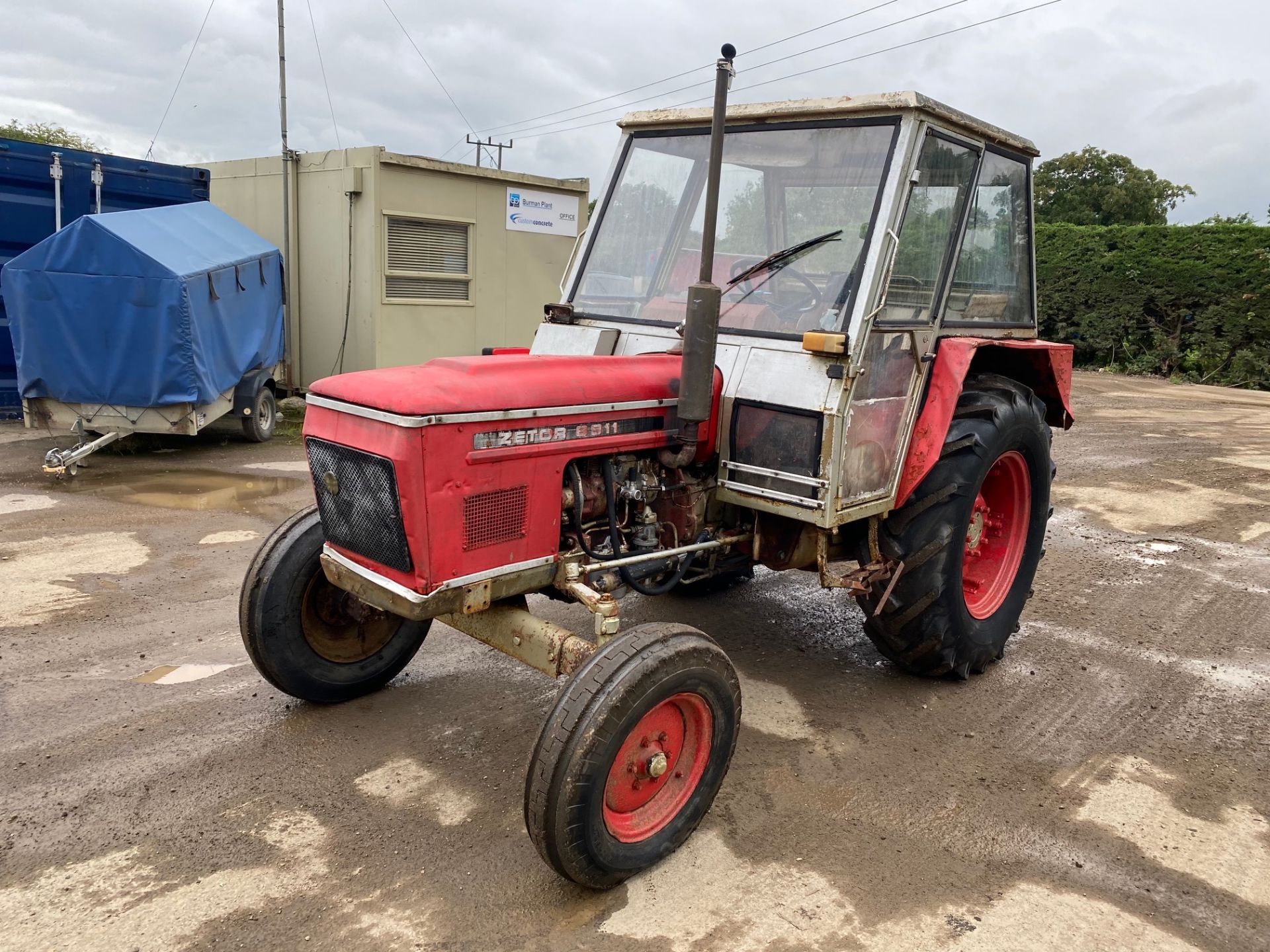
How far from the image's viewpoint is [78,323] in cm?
748

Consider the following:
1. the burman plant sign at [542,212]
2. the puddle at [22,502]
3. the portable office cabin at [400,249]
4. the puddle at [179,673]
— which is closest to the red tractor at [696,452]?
the puddle at [179,673]

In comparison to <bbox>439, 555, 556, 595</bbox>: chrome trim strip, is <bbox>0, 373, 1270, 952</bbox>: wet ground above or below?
below

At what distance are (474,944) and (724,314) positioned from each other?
2.31m

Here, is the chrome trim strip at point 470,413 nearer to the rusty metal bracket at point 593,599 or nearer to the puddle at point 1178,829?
the rusty metal bracket at point 593,599

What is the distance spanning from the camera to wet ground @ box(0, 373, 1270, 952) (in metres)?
2.59

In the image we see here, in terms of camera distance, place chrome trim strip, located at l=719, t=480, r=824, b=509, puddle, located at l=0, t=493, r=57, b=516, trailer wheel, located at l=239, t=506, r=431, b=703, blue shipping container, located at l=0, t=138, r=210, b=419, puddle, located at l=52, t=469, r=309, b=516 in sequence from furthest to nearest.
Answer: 1. blue shipping container, located at l=0, t=138, r=210, b=419
2. puddle, located at l=52, t=469, r=309, b=516
3. puddle, located at l=0, t=493, r=57, b=516
4. trailer wheel, located at l=239, t=506, r=431, b=703
5. chrome trim strip, located at l=719, t=480, r=824, b=509

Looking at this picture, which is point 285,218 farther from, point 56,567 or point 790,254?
point 790,254

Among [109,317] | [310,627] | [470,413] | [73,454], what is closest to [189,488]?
[73,454]

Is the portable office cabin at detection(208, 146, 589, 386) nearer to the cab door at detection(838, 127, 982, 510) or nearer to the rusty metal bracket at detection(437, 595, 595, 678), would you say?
the cab door at detection(838, 127, 982, 510)

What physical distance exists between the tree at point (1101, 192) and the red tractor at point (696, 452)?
68.5ft

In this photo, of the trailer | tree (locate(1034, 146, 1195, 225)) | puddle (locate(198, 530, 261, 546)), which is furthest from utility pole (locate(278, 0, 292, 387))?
tree (locate(1034, 146, 1195, 225))

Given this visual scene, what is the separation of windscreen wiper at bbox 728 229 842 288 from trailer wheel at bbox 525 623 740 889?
58.0 inches

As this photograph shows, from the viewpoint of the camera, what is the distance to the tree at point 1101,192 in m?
22.6

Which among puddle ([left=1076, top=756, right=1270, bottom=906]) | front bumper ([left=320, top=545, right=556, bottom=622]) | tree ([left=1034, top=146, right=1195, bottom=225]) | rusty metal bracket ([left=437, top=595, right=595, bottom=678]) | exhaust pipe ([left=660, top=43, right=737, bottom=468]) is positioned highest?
tree ([left=1034, top=146, right=1195, bottom=225])
